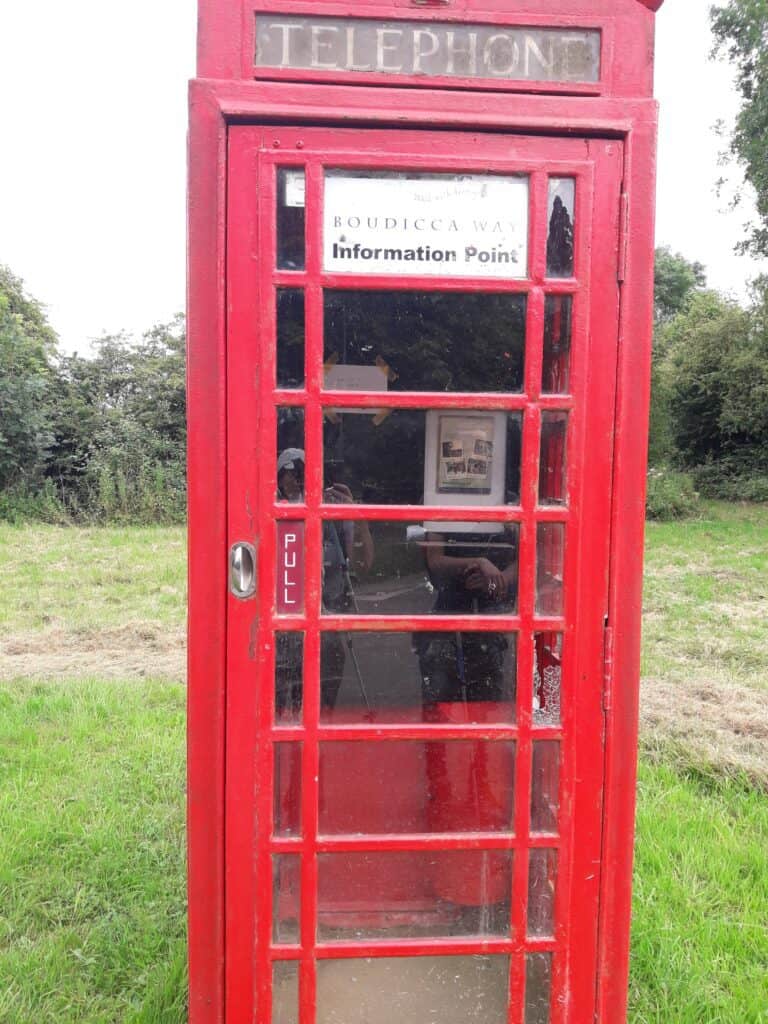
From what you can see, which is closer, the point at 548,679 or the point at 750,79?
the point at 548,679

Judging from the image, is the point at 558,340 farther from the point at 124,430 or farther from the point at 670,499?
the point at 670,499

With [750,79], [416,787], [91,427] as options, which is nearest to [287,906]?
[416,787]

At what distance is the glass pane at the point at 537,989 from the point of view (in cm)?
200

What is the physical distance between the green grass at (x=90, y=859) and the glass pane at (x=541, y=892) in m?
1.15

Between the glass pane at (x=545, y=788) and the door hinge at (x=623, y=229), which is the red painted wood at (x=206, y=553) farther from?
the door hinge at (x=623, y=229)

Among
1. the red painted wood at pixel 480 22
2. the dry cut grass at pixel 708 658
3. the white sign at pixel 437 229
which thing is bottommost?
the dry cut grass at pixel 708 658

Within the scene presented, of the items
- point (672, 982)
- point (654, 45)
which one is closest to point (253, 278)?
point (654, 45)

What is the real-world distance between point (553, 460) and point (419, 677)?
59 centimetres

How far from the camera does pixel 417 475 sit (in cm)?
191

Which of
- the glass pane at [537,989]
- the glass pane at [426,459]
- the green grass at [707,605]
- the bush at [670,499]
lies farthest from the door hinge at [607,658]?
the bush at [670,499]

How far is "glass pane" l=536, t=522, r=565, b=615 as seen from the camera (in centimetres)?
192

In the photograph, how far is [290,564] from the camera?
1.88 metres

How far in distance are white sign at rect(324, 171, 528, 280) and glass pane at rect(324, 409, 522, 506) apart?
1.04 ft

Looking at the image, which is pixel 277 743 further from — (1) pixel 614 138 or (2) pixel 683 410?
(2) pixel 683 410
